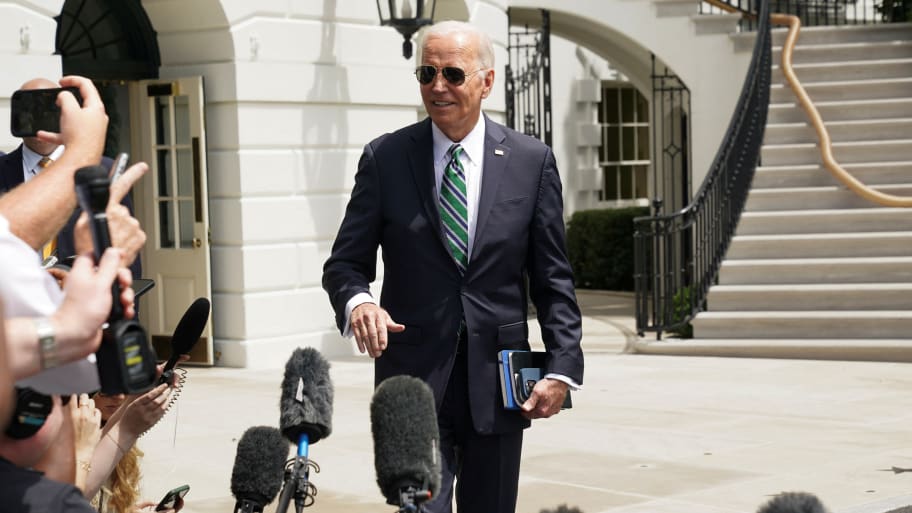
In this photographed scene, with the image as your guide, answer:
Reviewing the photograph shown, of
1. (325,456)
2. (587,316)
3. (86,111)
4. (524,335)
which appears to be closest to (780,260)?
(587,316)

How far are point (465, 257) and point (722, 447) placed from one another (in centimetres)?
431

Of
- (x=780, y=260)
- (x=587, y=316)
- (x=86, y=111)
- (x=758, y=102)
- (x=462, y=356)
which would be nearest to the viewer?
(x=86, y=111)

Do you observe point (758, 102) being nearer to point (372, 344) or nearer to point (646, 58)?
A: point (646, 58)

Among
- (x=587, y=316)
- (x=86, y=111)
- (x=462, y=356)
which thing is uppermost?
(x=86, y=111)

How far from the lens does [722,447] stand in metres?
8.09

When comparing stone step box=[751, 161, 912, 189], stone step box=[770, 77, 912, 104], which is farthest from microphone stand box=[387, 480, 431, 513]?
stone step box=[770, 77, 912, 104]

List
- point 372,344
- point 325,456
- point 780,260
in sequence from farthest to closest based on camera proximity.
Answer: point 780,260 → point 325,456 → point 372,344

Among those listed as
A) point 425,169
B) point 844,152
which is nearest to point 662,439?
point 425,169

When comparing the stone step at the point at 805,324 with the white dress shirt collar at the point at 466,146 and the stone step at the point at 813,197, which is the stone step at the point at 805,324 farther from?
the white dress shirt collar at the point at 466,146

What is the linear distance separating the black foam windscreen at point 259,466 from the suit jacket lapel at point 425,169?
82cm

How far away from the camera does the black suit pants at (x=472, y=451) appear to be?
13.5ft

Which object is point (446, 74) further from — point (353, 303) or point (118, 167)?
point (118, 167)

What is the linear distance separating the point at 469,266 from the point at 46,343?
2053 millimetres

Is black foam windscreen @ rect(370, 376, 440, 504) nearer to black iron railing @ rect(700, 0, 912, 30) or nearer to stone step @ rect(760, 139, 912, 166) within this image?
stone step @ rect(760, 139, 912, 166)
